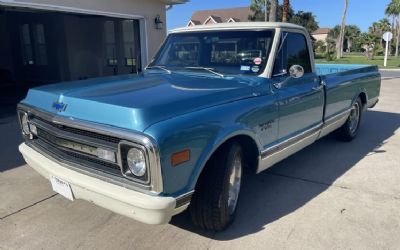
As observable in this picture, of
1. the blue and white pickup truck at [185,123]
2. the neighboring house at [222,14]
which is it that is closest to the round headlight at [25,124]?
the blue and white pickup truck at [185,123]

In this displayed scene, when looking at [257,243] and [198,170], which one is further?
[257,243]

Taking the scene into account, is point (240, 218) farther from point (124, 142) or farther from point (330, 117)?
point (330, 117)

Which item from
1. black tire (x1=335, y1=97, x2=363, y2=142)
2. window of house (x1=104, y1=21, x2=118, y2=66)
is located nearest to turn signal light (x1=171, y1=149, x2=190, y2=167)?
black tire (x1=335, y1=97, x2=363, y2=142)

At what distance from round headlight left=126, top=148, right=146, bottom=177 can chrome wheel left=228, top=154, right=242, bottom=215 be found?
1046mm

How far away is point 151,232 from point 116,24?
45.0 feet

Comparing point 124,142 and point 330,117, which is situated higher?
point 124,142

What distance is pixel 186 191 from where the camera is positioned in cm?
271

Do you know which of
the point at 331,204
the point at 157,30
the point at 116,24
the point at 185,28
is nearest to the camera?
the point at 331,204

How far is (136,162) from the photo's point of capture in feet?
8.50

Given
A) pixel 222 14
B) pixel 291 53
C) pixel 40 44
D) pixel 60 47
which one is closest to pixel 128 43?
pixel 60 47

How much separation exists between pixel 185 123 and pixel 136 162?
0.46 metres

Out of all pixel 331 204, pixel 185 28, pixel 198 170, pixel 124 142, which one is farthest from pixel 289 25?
pixel 124 142

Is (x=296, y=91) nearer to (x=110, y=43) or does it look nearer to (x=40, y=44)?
(x=110, y=43)

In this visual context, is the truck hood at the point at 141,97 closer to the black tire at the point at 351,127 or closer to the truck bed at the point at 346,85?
the truck bed at the point at 346,85
